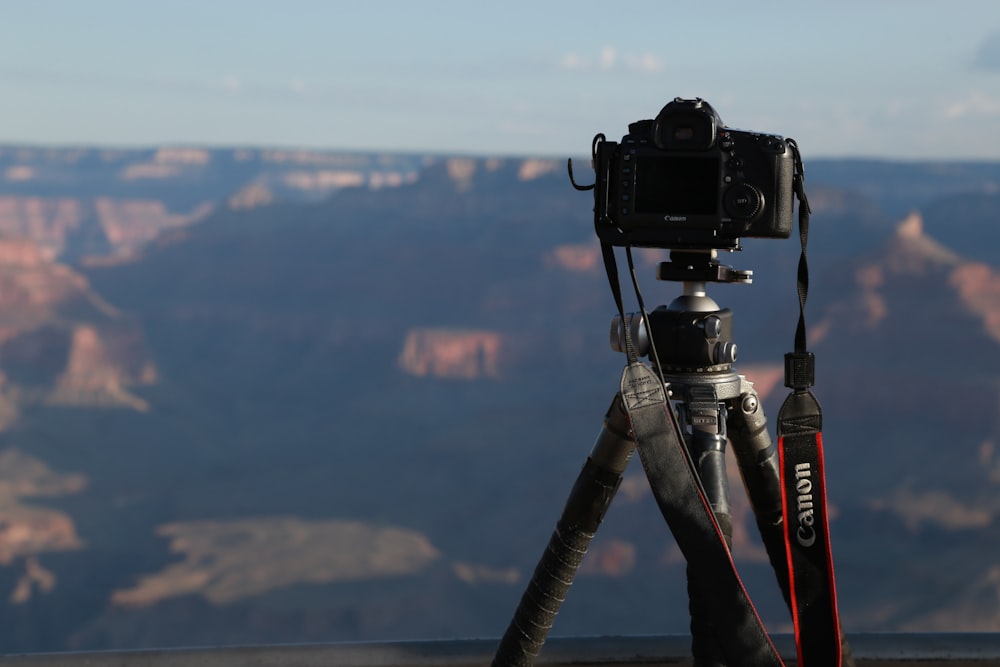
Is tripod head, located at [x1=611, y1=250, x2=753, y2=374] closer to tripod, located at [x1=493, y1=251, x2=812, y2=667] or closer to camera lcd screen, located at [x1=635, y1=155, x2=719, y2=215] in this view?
tripod, located at [x1=493, y1=251, x2=812, y2=667]

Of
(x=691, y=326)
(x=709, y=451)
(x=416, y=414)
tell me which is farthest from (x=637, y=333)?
(x=416, y=414)

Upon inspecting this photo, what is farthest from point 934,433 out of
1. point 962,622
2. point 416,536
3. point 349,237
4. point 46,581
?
point 349,237

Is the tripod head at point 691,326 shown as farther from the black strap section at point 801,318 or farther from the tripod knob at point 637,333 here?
the black strap section at point 801,318

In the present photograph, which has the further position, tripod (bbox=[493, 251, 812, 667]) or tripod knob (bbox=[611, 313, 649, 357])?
tripod knob (bbox=[611, 313, 649, 357])

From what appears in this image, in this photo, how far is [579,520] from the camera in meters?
2.16

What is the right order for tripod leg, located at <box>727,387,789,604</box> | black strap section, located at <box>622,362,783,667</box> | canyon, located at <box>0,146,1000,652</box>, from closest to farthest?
black strap section, located at <box>622,362,783,667</box> < tripod leg, located at <box>727,387,789,604</box> < canyon, located at <box>0,146,1000,652</box>

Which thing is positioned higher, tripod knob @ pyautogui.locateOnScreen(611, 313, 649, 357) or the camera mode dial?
the camera mode dial

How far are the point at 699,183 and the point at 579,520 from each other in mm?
671

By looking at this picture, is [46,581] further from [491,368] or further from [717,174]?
[717,174]

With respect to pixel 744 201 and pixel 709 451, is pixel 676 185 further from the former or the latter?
pixel 709 451

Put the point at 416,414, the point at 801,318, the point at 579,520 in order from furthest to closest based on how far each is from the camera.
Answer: the point at 416,414 → the point at 579,520 → the point at 801,318

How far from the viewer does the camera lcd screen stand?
2.03m

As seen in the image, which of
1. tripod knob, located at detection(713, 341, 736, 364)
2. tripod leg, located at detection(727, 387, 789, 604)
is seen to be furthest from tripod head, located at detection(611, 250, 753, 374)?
tripod leg, located at detection(727, 387, 789, 604)

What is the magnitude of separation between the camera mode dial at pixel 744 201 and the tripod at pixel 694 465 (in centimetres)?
13
